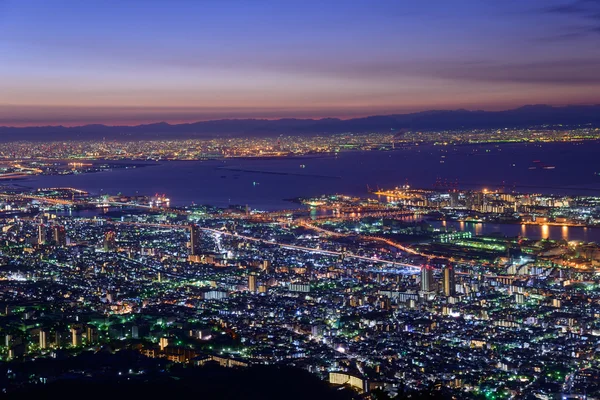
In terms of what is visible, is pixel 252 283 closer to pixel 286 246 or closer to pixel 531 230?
pixel 286 246

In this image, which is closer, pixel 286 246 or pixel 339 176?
pixel 286 246

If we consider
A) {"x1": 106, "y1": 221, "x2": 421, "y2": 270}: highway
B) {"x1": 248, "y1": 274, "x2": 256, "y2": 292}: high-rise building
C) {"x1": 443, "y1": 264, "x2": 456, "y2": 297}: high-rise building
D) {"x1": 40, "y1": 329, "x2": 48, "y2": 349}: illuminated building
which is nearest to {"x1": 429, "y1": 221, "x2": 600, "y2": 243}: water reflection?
{"x1": 106, "y1": 221, "x2": 421, "y2": 270}: highway

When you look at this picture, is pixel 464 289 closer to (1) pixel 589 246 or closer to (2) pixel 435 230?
(1) pixel 589 246

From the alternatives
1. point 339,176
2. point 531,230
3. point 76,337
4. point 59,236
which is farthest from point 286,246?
→ point 339,176

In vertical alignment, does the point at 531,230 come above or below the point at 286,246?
below

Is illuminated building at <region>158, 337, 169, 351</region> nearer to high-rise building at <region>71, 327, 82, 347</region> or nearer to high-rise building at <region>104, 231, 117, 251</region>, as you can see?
high-rise building at <region>71, 327, 82, 347</region>

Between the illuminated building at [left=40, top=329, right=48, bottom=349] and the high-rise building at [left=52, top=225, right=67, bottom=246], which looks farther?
the high-rise building at [left=52, top=225, right=67, bottom=246]

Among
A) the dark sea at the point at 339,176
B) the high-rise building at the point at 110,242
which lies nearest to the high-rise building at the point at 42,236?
the high-rise building at the point at 110,242

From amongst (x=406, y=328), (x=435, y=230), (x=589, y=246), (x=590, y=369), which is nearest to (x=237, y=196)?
Answer: (x=435, y=230)
